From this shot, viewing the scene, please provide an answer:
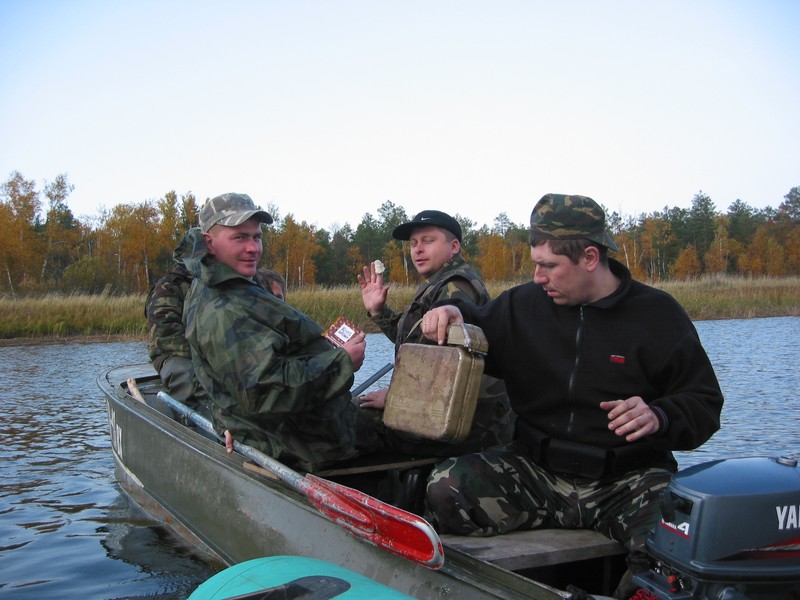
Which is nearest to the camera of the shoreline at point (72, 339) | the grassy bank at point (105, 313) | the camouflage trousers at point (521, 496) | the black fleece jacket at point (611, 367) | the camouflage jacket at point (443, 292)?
the black fleece jacket at point (611, 367)

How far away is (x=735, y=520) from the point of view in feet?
7.40

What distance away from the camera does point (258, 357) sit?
338cm

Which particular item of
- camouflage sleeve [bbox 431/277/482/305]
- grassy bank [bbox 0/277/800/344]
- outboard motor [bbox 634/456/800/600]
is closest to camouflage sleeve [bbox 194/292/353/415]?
camouflage sleeve [bbox 431/277/482/305]

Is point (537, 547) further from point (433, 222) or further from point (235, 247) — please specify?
point (433, 222)

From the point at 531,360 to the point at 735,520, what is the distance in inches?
49.9

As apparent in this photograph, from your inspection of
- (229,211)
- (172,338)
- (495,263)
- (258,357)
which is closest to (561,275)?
(258,357)

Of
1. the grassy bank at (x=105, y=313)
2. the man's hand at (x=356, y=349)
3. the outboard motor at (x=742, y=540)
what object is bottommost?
the grassy bank at (x=105, y=313)

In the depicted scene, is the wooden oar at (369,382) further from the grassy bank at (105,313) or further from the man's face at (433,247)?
the grassy bank at (105,313)

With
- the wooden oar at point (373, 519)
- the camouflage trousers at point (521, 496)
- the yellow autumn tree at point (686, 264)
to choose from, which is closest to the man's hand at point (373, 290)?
the wooden oar at point (373, 519)

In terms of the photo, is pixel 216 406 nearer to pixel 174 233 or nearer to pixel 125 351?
pixel 125 351

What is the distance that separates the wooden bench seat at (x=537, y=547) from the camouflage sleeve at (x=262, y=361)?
0.82 meters

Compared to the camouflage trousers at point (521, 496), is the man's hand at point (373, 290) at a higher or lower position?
higher

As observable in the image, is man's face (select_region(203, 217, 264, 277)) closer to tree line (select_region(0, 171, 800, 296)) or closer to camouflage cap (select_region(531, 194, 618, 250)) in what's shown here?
camouflage cap (select_region(531, 194, 618, 250))

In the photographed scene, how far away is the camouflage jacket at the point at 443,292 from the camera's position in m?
4.23
